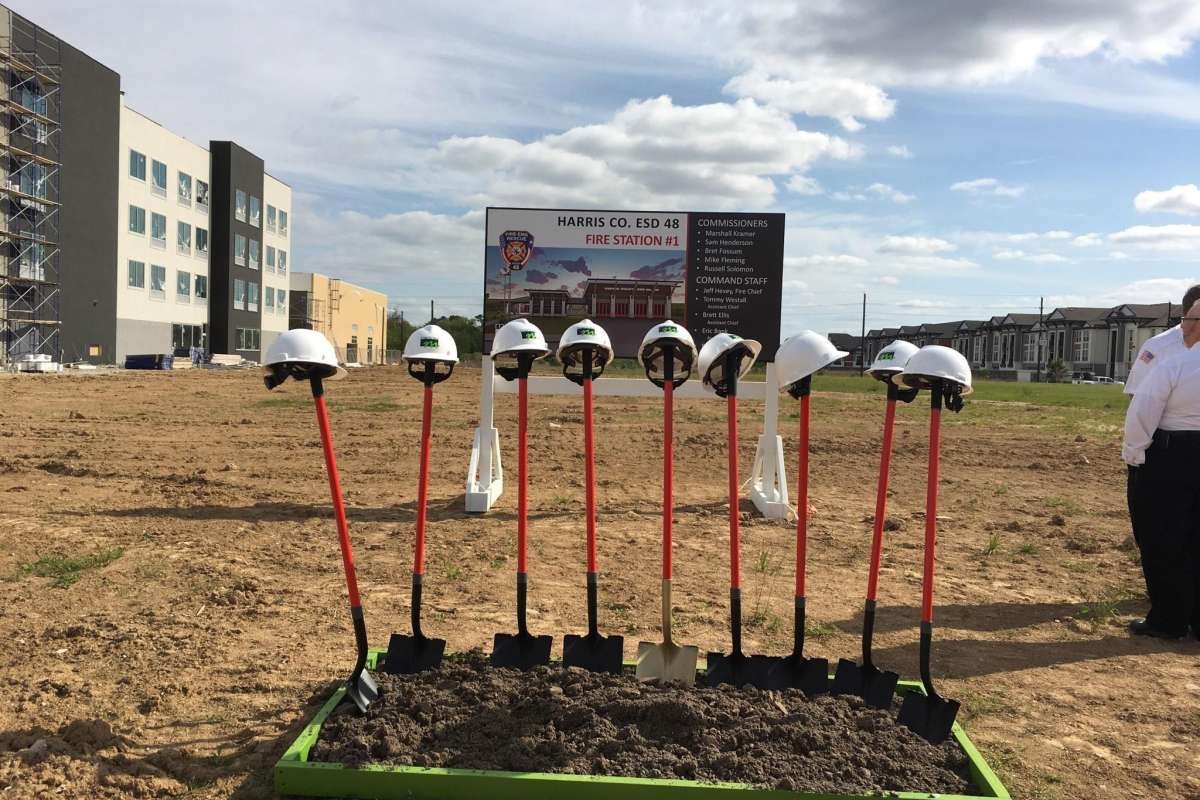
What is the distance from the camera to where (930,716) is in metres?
3.95

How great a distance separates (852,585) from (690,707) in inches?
135

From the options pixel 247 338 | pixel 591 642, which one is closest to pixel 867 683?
pixel 591 642

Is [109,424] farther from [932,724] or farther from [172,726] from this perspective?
[932,724]

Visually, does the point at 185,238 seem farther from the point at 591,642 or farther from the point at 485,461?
the point at 591,642

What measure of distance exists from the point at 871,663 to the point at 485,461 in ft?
19.3

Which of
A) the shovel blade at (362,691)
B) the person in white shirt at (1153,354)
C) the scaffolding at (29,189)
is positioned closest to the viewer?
the shovel blade at (362,691)

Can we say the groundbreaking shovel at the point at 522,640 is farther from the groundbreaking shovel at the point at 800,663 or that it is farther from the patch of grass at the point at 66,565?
the patch of grass at the point at 66,565

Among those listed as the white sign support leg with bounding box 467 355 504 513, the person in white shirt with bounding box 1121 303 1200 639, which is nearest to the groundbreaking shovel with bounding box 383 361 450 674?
the person in white shirt with bounding box 1121 303 1200 639

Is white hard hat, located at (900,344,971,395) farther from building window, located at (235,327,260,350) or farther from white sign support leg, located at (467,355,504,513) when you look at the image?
building window, located at (235,327,260,350)

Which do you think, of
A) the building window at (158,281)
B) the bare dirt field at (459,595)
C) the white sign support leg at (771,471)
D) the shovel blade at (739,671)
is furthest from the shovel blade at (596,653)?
the building window at (158,281)

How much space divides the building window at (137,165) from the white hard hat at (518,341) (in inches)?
2197

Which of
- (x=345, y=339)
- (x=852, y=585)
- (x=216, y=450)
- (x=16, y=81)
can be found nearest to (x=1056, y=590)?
(x=852, y=585)

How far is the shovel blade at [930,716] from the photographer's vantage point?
12.8 feet

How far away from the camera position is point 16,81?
42.2m
